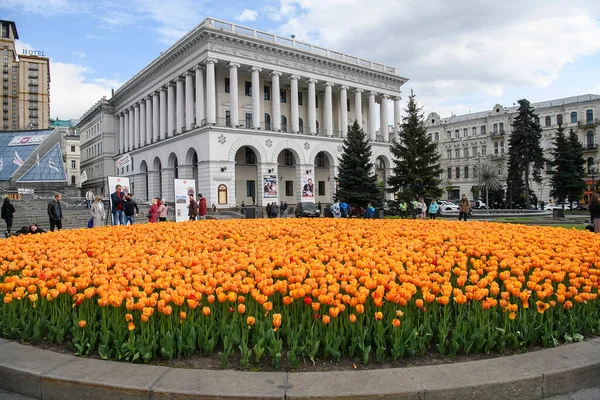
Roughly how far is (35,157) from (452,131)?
73137 millimetres

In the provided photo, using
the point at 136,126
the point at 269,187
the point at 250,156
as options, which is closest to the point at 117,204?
the point at 269,187

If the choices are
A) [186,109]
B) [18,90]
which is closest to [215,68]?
[186,109]

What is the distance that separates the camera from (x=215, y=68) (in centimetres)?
4609

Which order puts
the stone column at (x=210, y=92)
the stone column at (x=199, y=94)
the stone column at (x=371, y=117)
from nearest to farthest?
the stone column at (x=210, y=92)
the stone column at (x=199, y=94)
the stone column at (x=371, y=117)

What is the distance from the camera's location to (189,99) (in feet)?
152

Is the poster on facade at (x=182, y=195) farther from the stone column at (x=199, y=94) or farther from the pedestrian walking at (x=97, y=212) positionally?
the stone column at (x=199, y=94)

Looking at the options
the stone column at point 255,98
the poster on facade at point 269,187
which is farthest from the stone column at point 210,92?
the poster on facade at point 269,187

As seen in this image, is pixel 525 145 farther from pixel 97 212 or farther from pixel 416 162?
pixel 97 212

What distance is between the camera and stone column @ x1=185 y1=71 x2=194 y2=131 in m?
46.2

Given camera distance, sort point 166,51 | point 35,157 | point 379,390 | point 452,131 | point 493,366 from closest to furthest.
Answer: point 379,390
point 493,366
point 166,51
point 35,157
point 452,131

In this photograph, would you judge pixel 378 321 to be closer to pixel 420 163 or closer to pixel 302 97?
pixel 420 163

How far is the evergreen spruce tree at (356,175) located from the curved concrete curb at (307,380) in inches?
1391

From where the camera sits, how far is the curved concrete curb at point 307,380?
3.17 metres

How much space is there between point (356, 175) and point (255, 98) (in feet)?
45.9
